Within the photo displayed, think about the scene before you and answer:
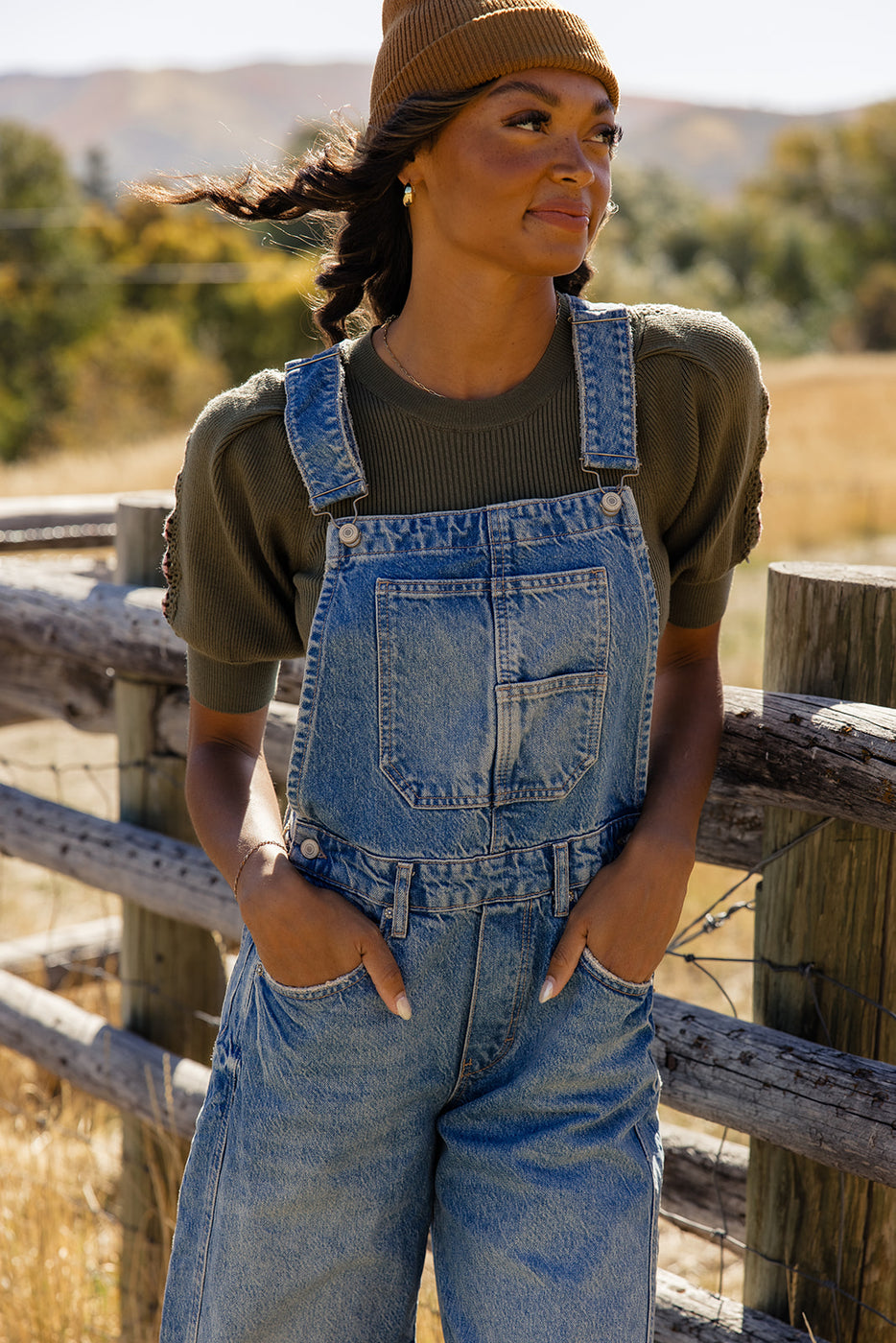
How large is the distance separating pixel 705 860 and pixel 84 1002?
3.33 meters

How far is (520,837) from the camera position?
152 cm

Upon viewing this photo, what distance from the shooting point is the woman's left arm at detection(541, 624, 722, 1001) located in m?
1.52

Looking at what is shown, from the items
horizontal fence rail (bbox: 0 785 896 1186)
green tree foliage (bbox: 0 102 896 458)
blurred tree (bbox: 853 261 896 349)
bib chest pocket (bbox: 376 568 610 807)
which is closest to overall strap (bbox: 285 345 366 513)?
bib chest pocket (bbox: 376 568 610 807)

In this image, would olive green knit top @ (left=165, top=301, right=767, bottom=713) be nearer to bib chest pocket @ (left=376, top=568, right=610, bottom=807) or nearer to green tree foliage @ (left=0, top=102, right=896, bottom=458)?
bib chest pocket @ (left=376, top=568, right=610, bottom=807)

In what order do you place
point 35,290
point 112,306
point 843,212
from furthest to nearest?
point 843,212, point 112,306, point 35,290

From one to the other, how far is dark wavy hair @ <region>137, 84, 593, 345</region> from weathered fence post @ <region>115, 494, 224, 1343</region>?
3.46 ft

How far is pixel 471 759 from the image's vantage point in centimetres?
150

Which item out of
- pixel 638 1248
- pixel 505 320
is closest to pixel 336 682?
pixel 505 320

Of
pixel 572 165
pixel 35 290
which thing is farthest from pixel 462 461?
pixel 35 290

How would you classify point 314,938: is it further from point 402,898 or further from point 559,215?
point 559,215

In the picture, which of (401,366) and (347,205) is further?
(347,205)

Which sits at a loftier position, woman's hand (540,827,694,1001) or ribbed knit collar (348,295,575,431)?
ribbed knit collar (348,295,575,431)

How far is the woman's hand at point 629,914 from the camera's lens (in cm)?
151

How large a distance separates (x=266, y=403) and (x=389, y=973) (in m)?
0.72
